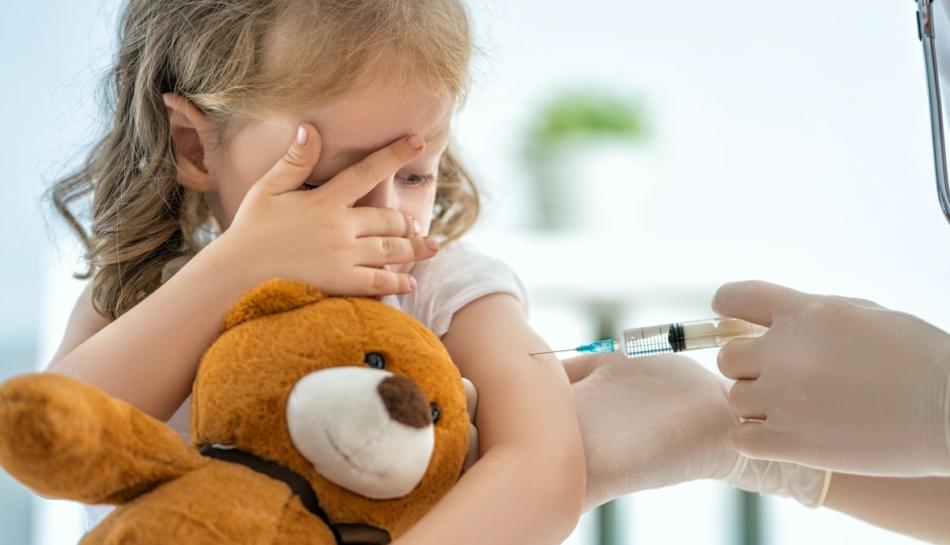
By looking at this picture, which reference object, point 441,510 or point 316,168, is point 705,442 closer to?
point 441,510

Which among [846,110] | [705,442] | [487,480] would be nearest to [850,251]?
[846,110]

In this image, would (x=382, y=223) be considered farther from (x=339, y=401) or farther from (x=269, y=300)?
(x=339, y=401)

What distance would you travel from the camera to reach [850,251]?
2410 mm

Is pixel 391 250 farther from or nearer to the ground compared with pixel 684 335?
farther from the ground

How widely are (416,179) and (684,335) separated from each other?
34cm

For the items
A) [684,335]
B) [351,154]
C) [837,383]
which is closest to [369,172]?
[351,154]

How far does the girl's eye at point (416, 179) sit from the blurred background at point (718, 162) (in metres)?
1.31

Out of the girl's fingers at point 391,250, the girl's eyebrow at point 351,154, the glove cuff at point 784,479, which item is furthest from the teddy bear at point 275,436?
the glove cuff at point 784,479

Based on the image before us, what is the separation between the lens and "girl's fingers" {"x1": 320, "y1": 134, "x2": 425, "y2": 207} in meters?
0.86

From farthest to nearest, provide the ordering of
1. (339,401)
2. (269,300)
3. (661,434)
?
1. (661,434)
2. (269,300)
3. (339,401)

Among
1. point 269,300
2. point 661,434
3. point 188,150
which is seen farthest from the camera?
point 188,150

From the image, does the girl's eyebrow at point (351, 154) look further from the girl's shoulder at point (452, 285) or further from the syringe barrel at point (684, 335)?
the syringe barrel at point (684, 335)

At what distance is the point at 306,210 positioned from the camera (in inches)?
33.5

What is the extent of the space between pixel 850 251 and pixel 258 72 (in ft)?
6.52
